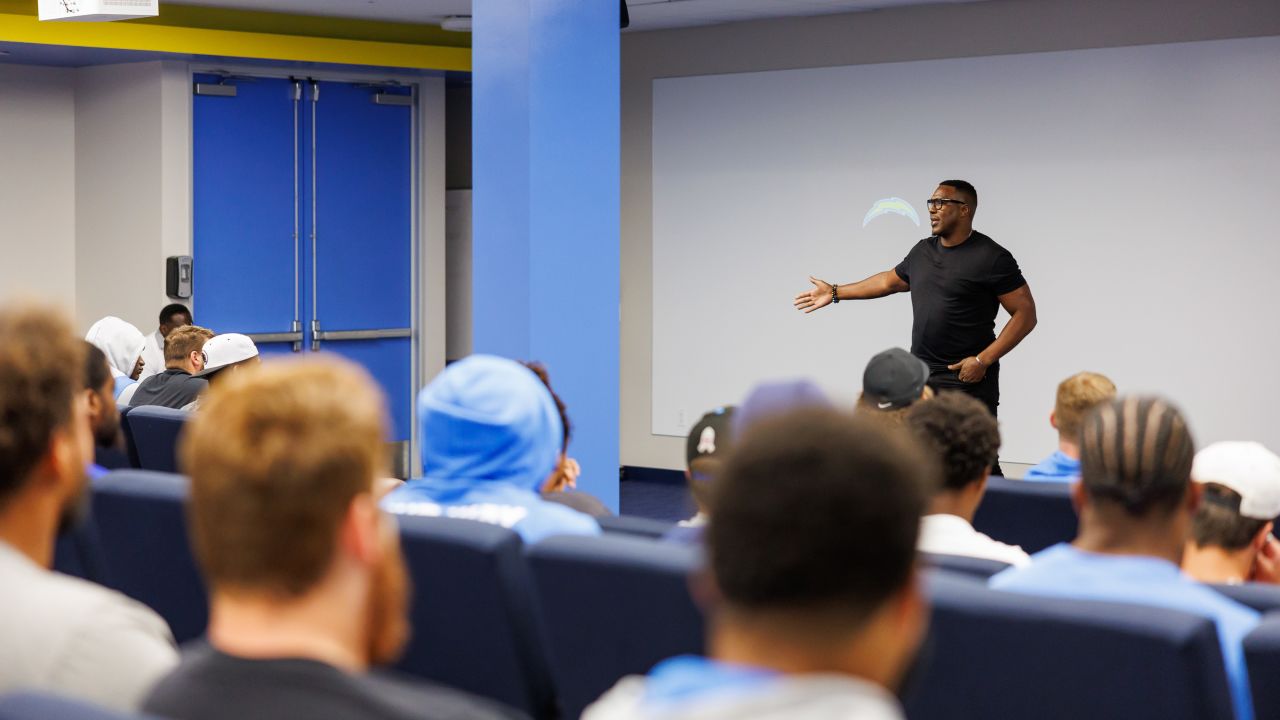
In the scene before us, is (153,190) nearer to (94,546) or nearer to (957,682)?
(94,546)

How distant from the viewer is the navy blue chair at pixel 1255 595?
2.28 meters

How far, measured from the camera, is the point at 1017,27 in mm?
8047

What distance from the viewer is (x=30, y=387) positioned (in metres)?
1.71

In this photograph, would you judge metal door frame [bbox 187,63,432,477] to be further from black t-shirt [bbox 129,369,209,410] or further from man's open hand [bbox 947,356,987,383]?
man's open hand [bbox 947,356,987,383]

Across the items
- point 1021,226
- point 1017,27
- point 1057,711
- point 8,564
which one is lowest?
point 1057,711

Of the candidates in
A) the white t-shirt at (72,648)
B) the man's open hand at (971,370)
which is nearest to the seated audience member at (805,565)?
the white t-shirt at (72,648)

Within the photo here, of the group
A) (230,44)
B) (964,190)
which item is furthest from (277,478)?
(230,44)

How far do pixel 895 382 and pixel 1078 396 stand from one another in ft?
1.57

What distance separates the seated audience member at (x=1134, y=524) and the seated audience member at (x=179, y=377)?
166 inches

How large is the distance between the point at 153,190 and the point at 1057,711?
7.73m

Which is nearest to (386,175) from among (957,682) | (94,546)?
(94,546)

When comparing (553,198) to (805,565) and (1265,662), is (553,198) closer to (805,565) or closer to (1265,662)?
(1265,662)

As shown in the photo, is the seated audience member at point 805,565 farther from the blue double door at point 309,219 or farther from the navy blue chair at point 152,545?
the blue double door at point 309,219

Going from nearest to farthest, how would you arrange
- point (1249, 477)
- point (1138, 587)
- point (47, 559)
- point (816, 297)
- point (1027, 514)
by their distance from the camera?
point (47, 559) < point (1138, 587) < point (1249, 477) < point (1027, 514) < point (816, 297)
